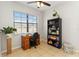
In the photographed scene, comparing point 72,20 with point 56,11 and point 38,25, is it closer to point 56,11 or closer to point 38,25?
point 56,11

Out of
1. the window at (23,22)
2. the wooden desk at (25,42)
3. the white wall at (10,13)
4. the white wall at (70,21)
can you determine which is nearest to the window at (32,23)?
the window at (23,22)

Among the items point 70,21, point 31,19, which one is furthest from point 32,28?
point 70,21

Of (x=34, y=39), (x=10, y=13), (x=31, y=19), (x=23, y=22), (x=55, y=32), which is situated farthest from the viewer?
(x=55, y=32)

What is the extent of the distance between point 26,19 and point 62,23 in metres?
1.62

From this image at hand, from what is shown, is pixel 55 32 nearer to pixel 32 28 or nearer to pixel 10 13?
pixel 32 28

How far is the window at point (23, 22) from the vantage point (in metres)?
3.09

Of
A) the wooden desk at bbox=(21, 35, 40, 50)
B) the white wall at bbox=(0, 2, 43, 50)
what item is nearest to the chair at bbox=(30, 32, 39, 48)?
the wooden desk at bbox=(21, 35, 40, 50)

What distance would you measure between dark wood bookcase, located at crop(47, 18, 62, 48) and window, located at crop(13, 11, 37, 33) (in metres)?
1.01

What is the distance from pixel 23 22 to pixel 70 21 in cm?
192

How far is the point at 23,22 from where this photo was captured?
3.16 metres

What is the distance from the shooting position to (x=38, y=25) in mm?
3502

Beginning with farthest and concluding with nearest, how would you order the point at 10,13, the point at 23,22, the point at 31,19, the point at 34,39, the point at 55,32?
1. the point at 55,32
2. the point at 34,39
3. the point at 31,19
4. the point at 23,22
5. the point at 10,13

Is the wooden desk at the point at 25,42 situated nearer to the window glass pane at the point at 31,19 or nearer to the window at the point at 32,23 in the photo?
the window at the point at 32,23

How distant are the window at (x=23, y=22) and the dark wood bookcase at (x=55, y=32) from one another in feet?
3.31
